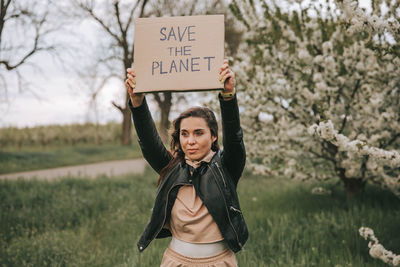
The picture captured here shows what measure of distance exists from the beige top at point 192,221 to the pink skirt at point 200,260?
89mm

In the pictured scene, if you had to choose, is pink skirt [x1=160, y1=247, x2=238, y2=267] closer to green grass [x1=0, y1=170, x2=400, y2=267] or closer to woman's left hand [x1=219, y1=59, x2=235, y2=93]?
woman's left hand [x1=219, y1=59, x2=235, y2=93]

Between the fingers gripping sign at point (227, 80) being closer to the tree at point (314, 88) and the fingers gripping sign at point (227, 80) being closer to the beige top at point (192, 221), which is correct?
the beige top at point (192, 221)

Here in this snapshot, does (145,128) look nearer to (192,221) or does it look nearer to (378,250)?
(192,221)

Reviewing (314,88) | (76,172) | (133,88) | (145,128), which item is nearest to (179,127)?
(145,128)

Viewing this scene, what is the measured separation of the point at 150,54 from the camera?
6.57ft

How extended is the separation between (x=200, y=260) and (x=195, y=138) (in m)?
0.66

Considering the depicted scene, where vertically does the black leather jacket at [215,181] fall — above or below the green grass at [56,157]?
above

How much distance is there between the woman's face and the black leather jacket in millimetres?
79

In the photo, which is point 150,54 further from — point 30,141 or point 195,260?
point 30,141

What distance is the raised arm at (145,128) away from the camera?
6.43 ft

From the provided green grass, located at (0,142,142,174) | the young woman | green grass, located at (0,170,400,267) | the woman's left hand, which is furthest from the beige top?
green grass, located at (0,142,142,174)

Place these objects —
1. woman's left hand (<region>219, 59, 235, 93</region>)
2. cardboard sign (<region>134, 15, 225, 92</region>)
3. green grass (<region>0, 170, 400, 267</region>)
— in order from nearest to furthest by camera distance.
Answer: woman's left hand (<region>219, 59, 235, 93</region>) < cardboard sign (<region>134, 15, 225, 92</region>) < green grass (<region>0, 170, 400, 267</region>)

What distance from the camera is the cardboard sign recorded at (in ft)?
6.26

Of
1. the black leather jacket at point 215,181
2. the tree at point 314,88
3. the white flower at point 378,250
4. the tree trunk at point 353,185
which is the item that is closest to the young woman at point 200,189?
the black leather jacket at point 215,181
